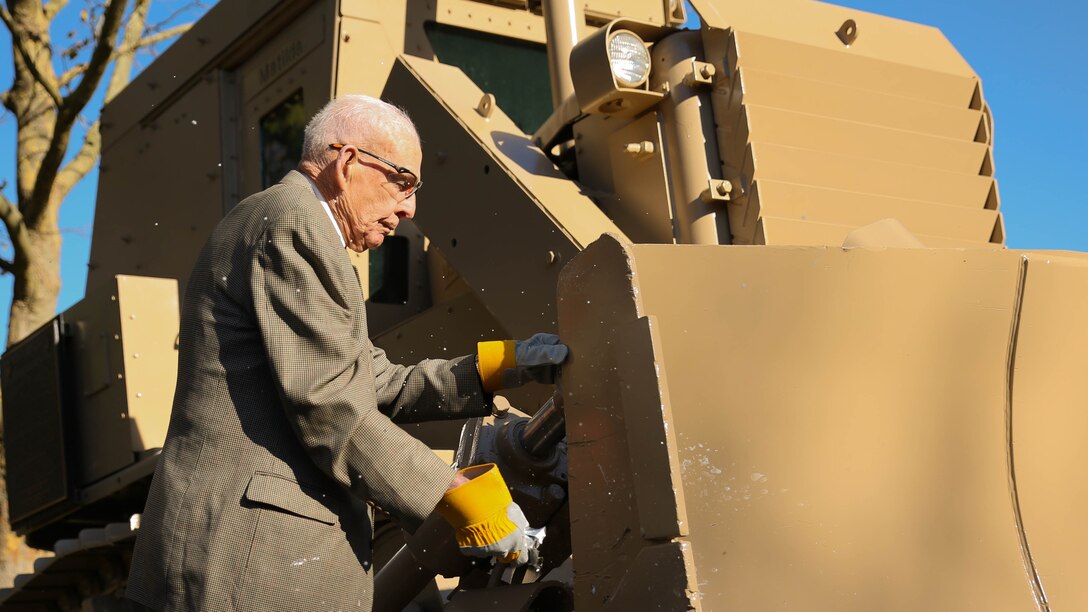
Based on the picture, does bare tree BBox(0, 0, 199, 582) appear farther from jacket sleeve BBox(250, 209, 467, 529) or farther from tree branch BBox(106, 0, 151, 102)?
jacket sleeve BBox(250, 209, 467, 529)

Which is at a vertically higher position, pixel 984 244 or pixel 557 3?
pixel 557 3

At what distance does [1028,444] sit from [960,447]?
180 millimetres

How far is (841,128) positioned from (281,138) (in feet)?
9.01

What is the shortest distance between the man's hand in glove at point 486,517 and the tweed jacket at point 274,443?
0.04m

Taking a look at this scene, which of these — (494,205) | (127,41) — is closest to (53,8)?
(127,41)

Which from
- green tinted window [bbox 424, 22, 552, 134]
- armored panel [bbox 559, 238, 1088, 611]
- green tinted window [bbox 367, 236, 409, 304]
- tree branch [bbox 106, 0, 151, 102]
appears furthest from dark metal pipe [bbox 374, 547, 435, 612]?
tree branch [bbox 106, 0, 151, 102]

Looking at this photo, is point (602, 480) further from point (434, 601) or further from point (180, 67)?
point (180, 67)

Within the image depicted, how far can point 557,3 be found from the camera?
4.93 metres

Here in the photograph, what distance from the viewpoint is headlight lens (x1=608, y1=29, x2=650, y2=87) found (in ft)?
13.2

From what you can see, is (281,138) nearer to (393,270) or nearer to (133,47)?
(393,270)

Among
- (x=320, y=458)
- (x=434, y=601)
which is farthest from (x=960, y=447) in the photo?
(x=434, y=601)

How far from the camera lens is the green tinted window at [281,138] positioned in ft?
19.2

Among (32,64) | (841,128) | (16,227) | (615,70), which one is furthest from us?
(16,227)

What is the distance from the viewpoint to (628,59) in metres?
4.05
